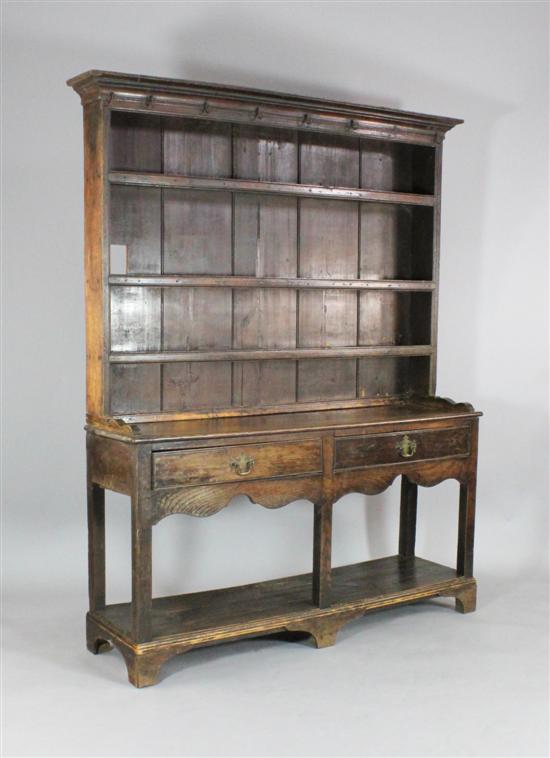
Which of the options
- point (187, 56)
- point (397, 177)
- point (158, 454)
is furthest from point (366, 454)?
point (187, 56)

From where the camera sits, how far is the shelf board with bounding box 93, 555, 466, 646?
3951 millimetres

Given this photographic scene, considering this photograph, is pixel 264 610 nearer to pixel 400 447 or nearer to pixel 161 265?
pixel 400 447

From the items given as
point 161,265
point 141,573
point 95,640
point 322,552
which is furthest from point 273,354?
point 95,640

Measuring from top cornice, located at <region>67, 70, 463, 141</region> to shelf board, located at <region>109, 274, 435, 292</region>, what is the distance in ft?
2.19

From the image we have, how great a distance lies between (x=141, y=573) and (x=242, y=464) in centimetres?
57

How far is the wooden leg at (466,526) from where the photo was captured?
4652 millimetres

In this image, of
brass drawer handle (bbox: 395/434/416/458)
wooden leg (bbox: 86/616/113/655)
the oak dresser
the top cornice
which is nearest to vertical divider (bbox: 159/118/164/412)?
the oak dresser

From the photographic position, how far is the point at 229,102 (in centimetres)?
414

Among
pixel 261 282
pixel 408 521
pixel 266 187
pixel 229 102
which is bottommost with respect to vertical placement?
pixel 408 521

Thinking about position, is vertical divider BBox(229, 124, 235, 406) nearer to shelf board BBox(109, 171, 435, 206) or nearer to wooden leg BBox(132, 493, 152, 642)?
shelf board BBox(109, 171, 435, 206)

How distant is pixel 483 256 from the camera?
553cm

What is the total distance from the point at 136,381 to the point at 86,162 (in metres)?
0.93

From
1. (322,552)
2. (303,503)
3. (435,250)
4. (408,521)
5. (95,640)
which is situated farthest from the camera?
(303,503)

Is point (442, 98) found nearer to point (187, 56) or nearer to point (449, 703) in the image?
point (187, 56)
